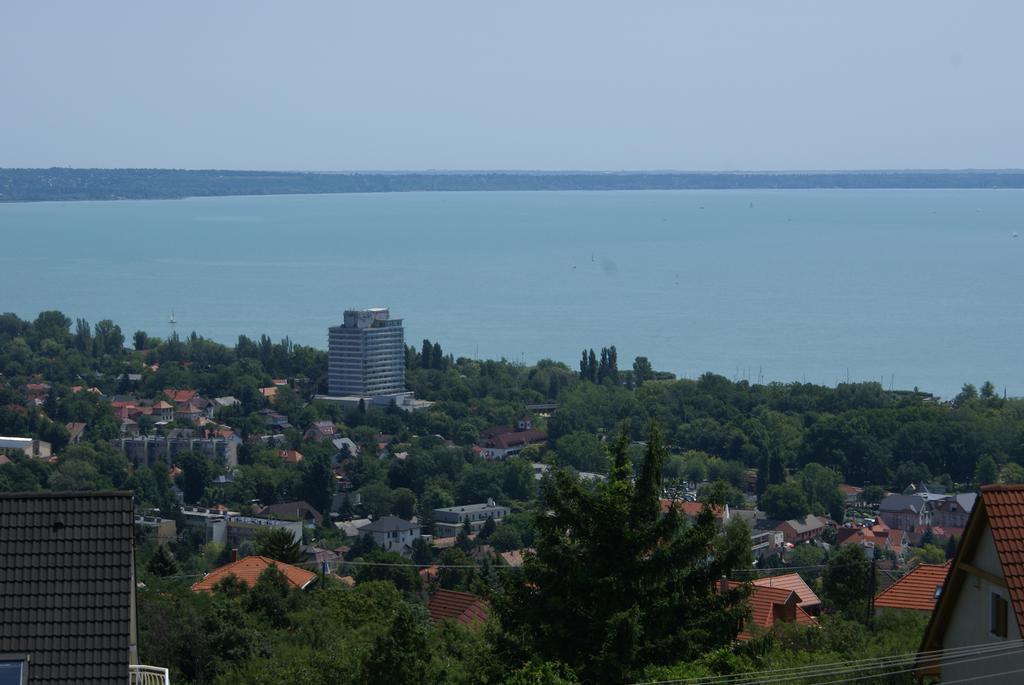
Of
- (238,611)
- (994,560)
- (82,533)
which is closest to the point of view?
(82,533)

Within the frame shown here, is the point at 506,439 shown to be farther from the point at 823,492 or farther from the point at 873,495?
the point at 873,495

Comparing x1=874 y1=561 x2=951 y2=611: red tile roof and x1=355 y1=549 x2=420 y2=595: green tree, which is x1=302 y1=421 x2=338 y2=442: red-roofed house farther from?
x1=874 y1=561 x2=951 y2=611: red tile roof

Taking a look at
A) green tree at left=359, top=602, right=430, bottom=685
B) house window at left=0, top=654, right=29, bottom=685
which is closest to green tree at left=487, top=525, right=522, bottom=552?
green tree at left=359, top=602, right=430, bottom=685

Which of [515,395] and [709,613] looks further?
[515,395]

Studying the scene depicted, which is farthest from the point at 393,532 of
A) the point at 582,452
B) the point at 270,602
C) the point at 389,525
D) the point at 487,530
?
the point at 270,602

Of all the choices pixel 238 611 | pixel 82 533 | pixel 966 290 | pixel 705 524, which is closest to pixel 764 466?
pixel 238 611

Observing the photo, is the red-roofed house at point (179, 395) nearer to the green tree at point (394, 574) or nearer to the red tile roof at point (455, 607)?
the green tree at point (394, 574)

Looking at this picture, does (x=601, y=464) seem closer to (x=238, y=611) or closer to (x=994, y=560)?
Result: (x=238, y=611)
